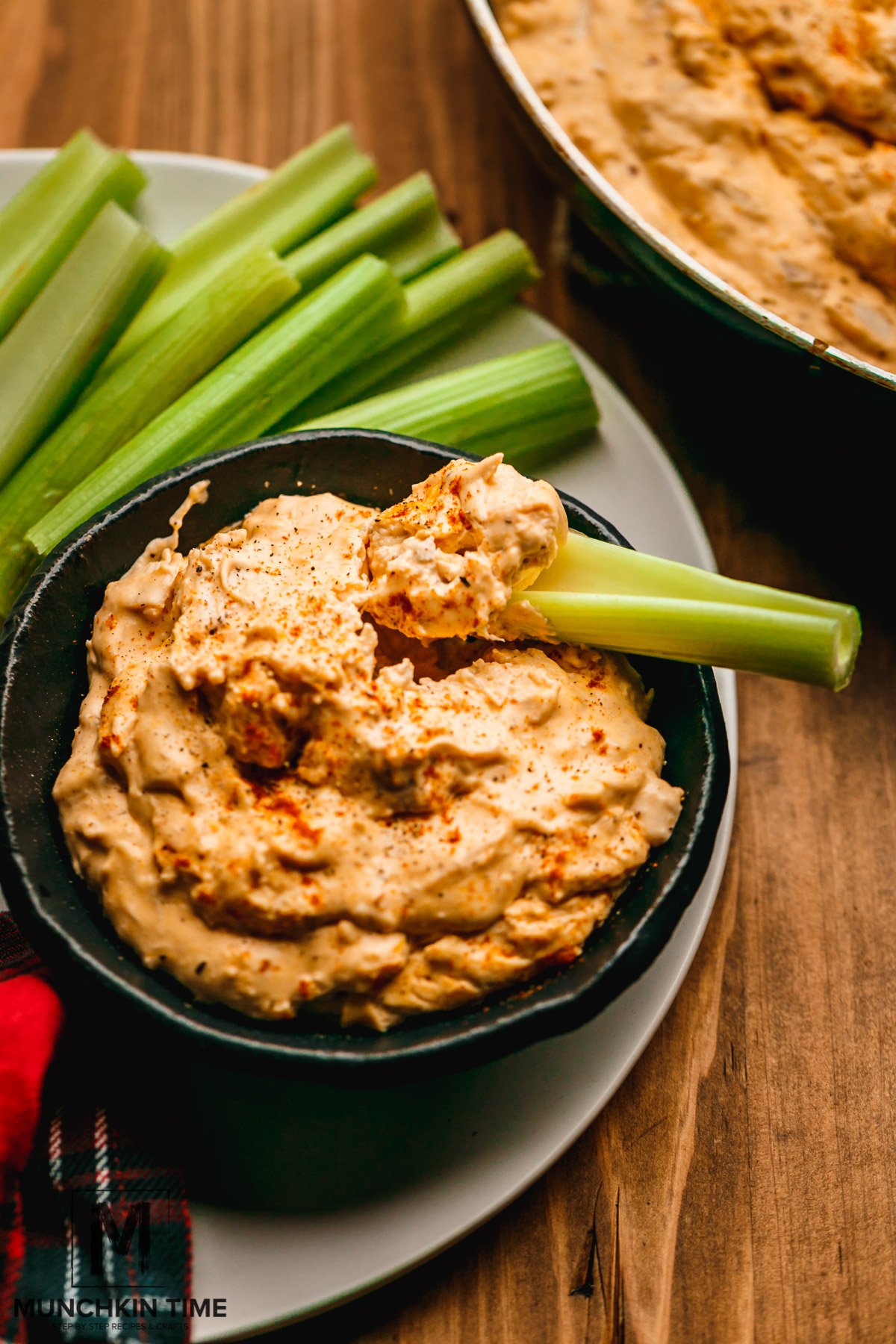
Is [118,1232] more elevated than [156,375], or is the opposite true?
[156,375]

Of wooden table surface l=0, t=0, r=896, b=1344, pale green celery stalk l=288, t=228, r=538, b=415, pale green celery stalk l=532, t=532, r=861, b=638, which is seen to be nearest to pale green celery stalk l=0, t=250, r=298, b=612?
pale green celery stalk l=288, t=228, r=538, b=415

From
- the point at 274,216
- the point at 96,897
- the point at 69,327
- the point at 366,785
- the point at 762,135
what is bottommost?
the point at 96,897

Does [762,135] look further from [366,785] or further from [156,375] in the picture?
[366,785]

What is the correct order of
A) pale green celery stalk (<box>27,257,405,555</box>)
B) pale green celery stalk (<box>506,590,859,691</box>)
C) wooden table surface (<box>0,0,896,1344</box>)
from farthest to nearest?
1. pale green celery stalk (<box>27,257,405,555</box>)
2. wooden table surface (<box>0,0,896,1344</box>)
3. pale green celery stalk (<box>506,590,859,691</box>)

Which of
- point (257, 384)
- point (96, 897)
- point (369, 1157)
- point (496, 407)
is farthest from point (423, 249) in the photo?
point (369, 1157)

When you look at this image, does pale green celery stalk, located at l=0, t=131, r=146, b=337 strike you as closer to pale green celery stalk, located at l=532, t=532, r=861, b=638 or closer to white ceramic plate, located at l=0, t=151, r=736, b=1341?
pale green celery stalk, located at l=532, t=532, r=861, b=638

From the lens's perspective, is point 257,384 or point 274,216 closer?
point 257,384

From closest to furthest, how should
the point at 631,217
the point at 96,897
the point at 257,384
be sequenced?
the point at 96,897, the point at 631,217, the point at 257,384
